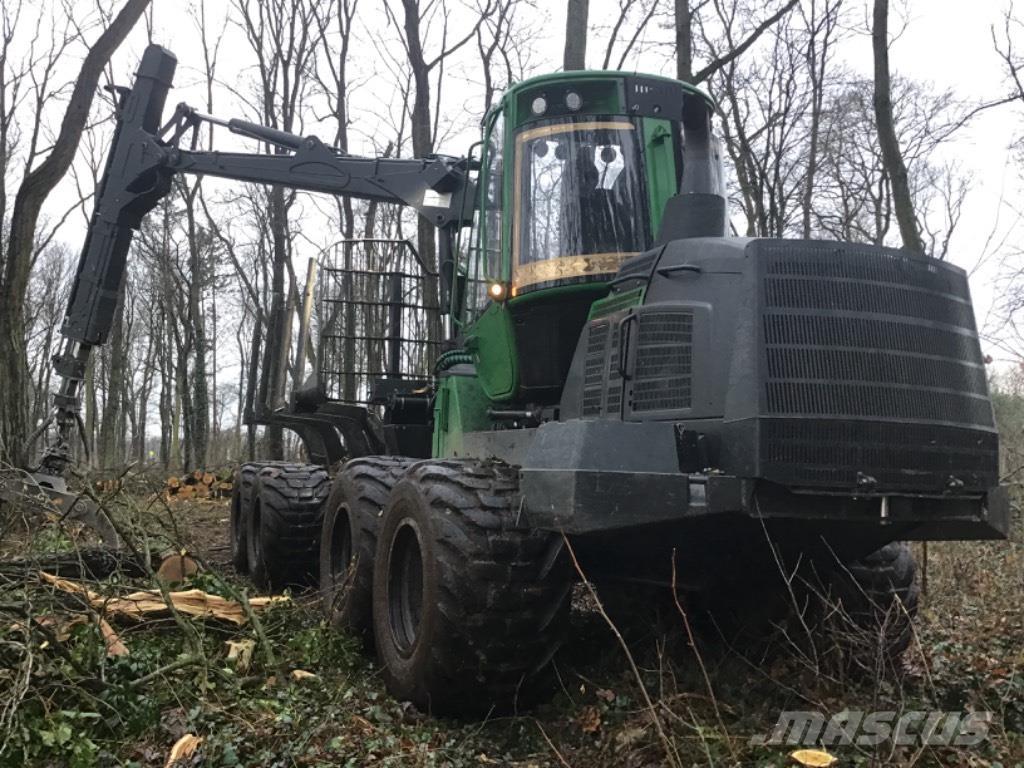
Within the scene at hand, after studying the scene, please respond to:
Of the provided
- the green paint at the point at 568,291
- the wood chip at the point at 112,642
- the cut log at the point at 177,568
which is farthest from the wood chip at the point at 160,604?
the green paint at the point at 568,291

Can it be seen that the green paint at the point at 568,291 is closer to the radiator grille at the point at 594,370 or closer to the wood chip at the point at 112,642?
the radiator grille at the point at 594,370

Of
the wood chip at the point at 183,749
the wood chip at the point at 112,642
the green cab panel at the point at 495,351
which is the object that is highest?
the green cab panel at the point at 495,351

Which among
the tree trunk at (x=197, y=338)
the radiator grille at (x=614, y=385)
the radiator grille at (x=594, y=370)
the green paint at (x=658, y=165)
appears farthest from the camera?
the tree trunk at (x=197, y=338)

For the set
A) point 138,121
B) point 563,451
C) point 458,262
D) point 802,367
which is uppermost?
point 138,121

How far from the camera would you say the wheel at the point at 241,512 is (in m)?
8.37

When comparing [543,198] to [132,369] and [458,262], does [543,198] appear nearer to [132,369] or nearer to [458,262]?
[458,262]

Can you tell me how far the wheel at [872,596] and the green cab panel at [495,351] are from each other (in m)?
2.00

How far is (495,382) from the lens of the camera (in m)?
5.66

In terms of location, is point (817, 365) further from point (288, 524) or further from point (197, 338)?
point (197, 338)

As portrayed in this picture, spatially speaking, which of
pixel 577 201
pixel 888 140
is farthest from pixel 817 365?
pixel 888 140

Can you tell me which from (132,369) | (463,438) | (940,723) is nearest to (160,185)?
(463,438)

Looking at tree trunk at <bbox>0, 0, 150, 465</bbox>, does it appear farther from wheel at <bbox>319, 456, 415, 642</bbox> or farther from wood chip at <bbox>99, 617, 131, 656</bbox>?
wood chip at <bbox>99, 617, 131, 656</bbox>

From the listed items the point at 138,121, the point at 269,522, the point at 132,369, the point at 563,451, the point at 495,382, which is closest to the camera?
the point at 563,451

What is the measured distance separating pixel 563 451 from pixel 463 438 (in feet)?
6.59
